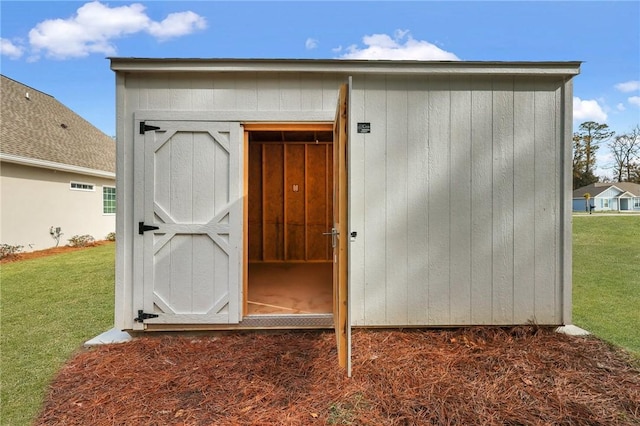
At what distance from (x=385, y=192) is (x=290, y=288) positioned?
2.25m

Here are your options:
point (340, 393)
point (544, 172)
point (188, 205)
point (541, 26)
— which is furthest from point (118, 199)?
point (541, 26)

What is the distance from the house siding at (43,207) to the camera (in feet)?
24.7

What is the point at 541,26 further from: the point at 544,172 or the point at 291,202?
the point at 291,202

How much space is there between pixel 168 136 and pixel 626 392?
4520 millimetres

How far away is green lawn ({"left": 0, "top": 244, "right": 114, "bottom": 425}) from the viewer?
222cm

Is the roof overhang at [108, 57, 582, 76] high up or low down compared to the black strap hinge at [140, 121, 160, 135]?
up

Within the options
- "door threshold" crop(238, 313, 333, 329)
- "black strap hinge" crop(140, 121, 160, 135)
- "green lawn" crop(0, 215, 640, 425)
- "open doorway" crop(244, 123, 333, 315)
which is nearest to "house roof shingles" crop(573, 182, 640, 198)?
"green lawn" crop(0, 215, 640, 425)

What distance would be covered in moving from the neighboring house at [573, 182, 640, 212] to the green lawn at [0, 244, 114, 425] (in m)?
40.8

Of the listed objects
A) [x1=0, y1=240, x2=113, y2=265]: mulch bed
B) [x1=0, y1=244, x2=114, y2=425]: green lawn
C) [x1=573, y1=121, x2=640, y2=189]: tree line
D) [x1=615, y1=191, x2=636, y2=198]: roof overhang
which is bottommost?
[x1=0, y1=244, x2=114, y2=425]: green lawn

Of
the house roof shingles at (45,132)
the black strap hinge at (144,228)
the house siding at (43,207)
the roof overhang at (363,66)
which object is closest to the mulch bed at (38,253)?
the house siding at (43,207)

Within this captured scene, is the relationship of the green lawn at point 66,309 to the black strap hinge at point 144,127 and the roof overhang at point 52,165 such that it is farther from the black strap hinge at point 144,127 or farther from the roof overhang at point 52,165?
the roof overhang at point 52,165

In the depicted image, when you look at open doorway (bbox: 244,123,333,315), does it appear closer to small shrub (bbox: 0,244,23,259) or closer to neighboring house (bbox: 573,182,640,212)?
small shrub (bbox: 0,244,23,259)

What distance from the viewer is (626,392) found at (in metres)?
2.14

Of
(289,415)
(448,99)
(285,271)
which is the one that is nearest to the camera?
(289,415)
